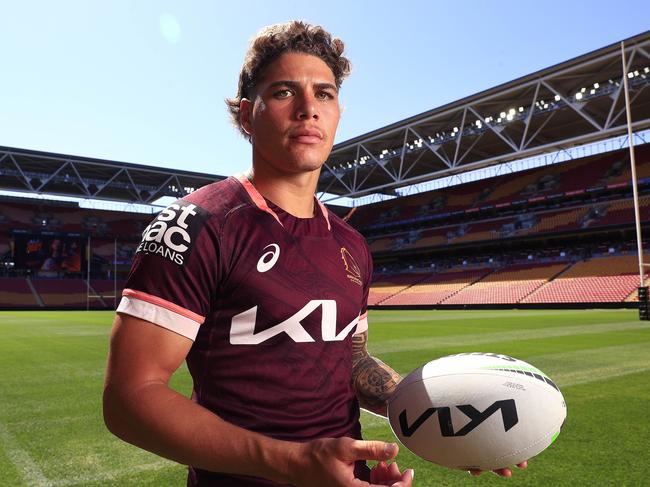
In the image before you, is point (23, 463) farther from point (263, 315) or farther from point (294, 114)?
point (294, 114)

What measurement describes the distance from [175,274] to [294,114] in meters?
0.65

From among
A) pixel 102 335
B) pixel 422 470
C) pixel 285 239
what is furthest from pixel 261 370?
pixel 102 335

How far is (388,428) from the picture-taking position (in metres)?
5.05

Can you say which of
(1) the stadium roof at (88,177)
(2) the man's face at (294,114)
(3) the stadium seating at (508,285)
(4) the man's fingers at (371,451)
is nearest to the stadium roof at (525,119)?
(3) the stadium seating at (508,285)

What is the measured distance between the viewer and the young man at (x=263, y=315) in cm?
121

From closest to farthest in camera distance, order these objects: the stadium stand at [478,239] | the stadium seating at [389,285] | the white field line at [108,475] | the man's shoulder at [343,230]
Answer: the man's shoulder at [343,230] < the white field line at [108,475] < the stadium stand at [478,239] < the stadium seating at [389,285]

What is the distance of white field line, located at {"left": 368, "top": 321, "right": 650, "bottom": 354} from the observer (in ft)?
37.5

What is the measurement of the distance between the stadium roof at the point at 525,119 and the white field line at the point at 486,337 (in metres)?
14.4

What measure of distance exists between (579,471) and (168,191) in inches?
1961

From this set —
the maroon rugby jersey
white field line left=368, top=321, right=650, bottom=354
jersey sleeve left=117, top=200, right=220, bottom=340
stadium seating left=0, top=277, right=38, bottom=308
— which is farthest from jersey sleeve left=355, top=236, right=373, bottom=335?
stadium seating left=0, top=277, right=38, bottom=308

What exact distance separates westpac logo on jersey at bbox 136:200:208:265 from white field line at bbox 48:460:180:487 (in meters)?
2.99

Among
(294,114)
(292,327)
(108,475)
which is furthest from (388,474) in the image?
(108,475)

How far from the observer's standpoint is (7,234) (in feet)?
156

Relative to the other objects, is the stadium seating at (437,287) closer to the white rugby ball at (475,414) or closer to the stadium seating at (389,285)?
the stadium seating at (389,285)
